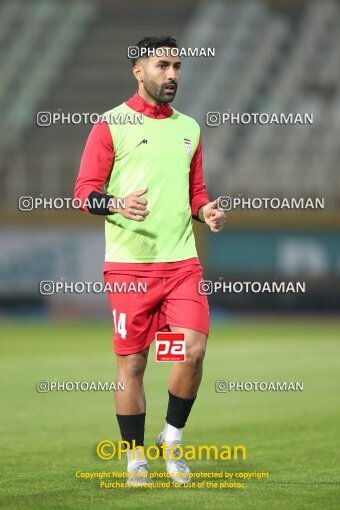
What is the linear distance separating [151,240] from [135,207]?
1.56ft

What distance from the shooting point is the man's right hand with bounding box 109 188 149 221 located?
6.06 m

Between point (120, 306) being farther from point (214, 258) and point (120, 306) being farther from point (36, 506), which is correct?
point (214, 258)

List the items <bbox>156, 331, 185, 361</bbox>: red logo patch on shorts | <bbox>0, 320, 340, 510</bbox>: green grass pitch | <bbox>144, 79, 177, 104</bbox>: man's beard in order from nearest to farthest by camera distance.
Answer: <bbox>0, 320, 340, 510</bbox>: green grass pitch, <bbox>156, 331, 185, 361</bbox>: red logo patch on shorts, <bbox>144, 79, 177, 104</bbox>: man's beard

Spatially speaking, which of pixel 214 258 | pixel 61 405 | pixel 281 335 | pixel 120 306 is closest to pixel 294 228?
pixel 214 258

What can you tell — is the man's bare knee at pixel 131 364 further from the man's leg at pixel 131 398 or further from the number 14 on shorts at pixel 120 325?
the number 14 on shorts at pixel 120 325

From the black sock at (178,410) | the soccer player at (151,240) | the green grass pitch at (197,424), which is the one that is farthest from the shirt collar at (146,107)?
the green grass pitch at (197,424)

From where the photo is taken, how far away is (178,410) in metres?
6.58

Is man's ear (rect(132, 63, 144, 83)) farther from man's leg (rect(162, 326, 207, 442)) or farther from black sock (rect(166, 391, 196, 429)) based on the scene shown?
black sock (rect(166, 391, 196, 429))

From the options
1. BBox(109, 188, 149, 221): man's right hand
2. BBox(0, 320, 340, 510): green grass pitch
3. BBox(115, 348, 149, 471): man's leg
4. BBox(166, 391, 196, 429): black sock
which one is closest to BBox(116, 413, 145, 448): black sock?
BBox(115, 348, 149, 471): man's leg

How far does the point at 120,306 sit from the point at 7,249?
18.8 meters

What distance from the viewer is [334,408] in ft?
34.5

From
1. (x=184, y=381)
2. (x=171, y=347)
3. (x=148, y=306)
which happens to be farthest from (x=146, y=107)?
(x=184, y=381)

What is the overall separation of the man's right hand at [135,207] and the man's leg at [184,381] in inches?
27.2

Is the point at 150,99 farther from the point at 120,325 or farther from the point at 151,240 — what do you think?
the point at 120,325
